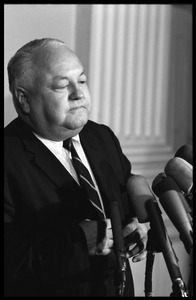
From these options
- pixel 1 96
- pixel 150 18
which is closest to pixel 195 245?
pixel 1 96

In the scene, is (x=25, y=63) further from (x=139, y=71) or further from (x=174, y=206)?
(x=139, y=71)

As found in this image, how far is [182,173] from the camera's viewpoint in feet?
2.98

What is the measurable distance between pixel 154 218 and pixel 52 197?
234 millimetres

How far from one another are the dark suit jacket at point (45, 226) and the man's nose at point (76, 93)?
4.6 inches

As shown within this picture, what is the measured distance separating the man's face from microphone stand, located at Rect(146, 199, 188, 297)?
21 centimetres

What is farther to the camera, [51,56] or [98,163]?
[98,163]

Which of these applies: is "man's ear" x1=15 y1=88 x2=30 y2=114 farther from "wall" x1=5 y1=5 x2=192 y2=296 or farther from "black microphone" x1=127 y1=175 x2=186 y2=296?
"wall" x1=5 y1=5 x2=192 y2=296

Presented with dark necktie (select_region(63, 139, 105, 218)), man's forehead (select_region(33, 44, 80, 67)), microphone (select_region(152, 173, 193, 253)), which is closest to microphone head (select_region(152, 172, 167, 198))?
microphone (select_region(152, 173, 193, 253))

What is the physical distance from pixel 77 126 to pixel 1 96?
498mm

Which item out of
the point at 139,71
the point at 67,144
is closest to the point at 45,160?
the point at 67,144

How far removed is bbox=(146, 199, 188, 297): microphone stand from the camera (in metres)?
0.79

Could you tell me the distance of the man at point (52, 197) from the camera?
95 centimetres

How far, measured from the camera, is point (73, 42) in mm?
1756

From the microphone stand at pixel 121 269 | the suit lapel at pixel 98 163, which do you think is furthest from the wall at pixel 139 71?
the microphone stand at pixel 121 269
